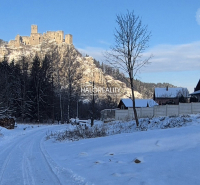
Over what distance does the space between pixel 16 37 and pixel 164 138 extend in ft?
571

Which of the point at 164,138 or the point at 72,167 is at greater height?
the point at 164,138

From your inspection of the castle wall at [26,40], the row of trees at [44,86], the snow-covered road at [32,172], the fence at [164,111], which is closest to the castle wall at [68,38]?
the castle wall at [26,40]

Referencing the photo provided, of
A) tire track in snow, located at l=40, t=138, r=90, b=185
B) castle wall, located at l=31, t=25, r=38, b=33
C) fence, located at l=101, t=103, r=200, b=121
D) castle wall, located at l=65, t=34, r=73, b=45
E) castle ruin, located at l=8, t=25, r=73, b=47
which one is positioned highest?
castle wall, located at l=31, t=25, r=38, b=33

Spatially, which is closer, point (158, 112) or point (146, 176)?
point (146, 176)

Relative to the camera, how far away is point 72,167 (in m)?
7.04

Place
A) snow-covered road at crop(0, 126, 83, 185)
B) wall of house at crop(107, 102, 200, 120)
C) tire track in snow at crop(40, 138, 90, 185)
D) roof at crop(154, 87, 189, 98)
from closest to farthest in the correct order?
tire track in snow at crop(40, 138, 90, 185), snow-covered road at crop(0, 126, 83, 185), wall of house at crop(107, 102, 200, 120), roof at crop(154, 87, 189, 98)

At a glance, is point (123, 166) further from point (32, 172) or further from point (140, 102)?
point (140, 102)

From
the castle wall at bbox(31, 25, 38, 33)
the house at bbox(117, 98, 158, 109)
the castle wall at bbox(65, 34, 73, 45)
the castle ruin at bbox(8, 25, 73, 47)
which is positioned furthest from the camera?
the castle wall at bbox(31, 25, 38, 33)

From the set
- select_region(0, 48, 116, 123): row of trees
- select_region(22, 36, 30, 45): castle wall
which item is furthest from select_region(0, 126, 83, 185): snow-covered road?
select_region(22, 36, 30, 45): castle wall

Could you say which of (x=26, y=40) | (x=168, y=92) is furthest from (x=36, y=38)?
(x=168, y=92)

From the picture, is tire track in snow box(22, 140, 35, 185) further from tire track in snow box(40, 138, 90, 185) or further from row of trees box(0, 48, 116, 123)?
row of trees box(0, 48, 116, 123)

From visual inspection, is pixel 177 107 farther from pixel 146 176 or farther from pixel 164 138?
pixel 146 176

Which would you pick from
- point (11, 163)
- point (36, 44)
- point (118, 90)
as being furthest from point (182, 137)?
point (36, 44)

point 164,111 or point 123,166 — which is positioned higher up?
point 164,111
